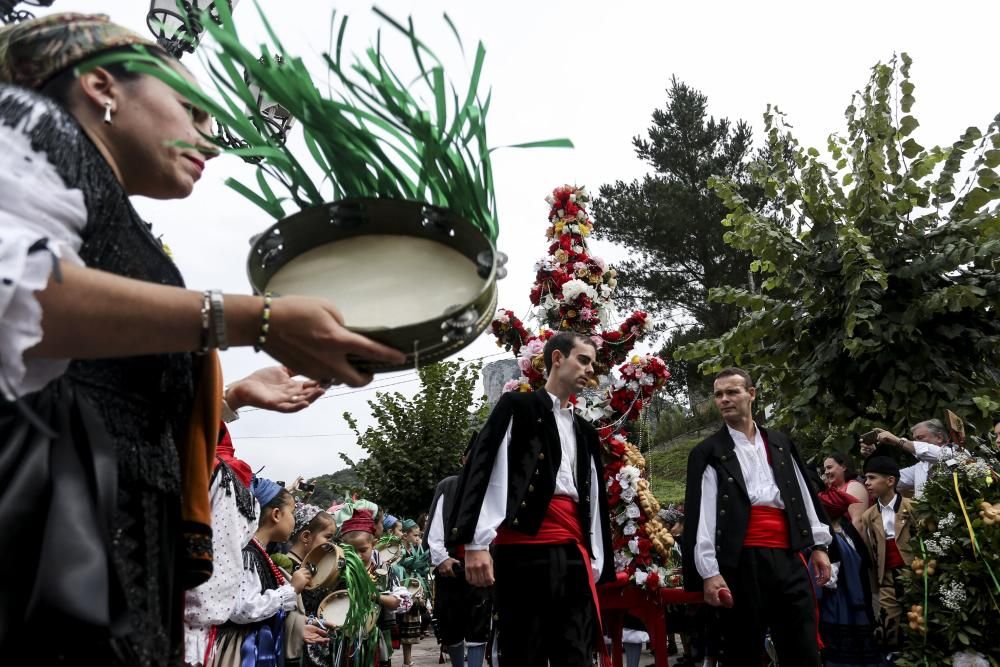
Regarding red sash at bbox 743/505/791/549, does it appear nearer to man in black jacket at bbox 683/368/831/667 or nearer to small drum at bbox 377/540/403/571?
man in black jacket at bbox 683/368/831/667

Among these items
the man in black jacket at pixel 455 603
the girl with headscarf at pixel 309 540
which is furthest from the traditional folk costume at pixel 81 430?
the man in black jacket at pixel 455 603

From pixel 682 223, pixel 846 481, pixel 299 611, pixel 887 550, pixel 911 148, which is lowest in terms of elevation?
pixel 299 611

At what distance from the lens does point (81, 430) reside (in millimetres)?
1190

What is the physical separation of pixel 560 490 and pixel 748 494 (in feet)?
4.27

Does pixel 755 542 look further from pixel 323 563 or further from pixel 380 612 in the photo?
pixel 380 612

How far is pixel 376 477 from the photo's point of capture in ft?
72.8

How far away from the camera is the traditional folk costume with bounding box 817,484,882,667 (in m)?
6.43

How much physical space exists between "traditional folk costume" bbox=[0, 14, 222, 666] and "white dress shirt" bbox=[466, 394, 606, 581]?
316cm

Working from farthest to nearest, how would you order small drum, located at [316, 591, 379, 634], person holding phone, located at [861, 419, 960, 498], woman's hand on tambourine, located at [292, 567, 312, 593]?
person holding phone, located at [861, 419, 960, 498] < small drum, located at [316, 591, 379, 634] < woman's hand on tambourine, located at [292, 567, 312, 593]

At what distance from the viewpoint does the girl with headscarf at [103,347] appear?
1.09 metres

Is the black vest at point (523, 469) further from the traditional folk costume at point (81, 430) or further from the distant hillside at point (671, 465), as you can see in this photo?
the distant hillside at point (671, 465)

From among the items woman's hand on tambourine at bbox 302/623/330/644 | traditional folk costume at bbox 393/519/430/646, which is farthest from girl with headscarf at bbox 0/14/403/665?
traditional folk costume at bbox 393/519/430/646

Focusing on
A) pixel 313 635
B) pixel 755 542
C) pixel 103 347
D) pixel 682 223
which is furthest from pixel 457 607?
pixel 682 223

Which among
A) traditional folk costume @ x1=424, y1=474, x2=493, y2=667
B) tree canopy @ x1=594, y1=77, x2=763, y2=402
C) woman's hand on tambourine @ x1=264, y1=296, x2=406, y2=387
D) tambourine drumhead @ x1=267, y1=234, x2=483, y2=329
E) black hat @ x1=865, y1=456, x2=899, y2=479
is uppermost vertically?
tree canopy @ x1=594, y1=77, x2=763, y2=402
